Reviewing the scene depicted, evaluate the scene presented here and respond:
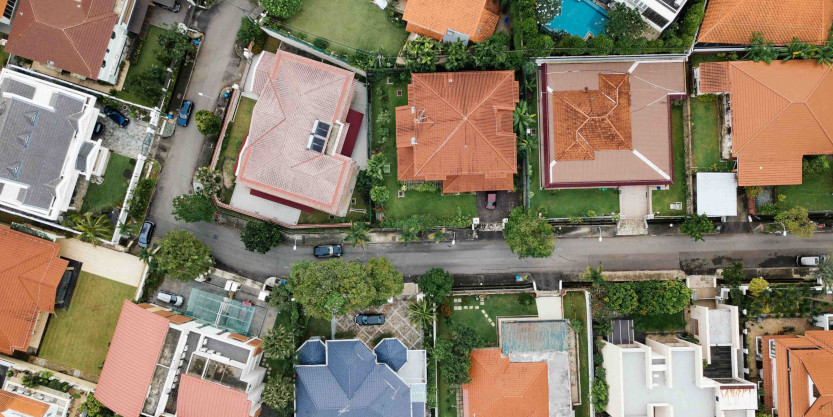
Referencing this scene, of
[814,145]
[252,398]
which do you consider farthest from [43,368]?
[814,145]

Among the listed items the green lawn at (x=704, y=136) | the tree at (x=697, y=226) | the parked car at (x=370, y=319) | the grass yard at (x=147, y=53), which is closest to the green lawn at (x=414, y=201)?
the parked car at (x=370, y=319)

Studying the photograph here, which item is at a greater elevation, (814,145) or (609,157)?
(814,145)

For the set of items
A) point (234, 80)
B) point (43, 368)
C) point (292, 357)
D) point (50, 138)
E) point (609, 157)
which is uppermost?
point (234, 80)

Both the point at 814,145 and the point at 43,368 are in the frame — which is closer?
the point at 814,145

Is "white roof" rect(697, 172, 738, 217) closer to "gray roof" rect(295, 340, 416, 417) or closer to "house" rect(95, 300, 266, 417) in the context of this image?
"gray roof" rect(295, 340, 416, 417)

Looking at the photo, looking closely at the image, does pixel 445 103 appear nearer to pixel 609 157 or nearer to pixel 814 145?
pixel 609 157

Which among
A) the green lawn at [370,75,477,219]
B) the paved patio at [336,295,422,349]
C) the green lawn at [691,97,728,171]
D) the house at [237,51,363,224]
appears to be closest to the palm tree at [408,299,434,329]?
the paved patio at [336,295,422,349]

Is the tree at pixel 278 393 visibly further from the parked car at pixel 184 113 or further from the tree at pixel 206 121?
the parked car at pixel 184 113
